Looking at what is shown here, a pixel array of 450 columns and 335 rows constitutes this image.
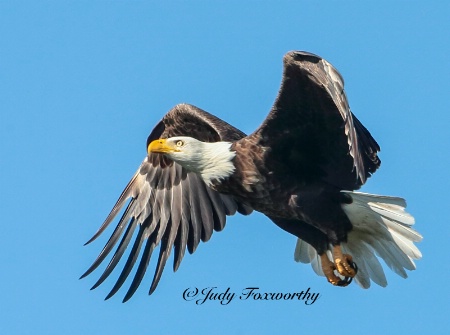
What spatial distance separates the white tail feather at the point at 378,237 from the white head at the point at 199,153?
883mm

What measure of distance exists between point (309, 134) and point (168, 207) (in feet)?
5.63

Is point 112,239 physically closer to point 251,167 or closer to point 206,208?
point 206,208

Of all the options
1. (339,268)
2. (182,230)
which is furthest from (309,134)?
(182,230)

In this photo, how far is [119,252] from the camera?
9867mm

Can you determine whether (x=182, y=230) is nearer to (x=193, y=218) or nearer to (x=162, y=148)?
(x=193, y=218)

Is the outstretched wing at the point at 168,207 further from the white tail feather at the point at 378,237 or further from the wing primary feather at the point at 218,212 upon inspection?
the white tail feather at the point at 378,237

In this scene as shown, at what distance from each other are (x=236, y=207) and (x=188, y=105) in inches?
32.9

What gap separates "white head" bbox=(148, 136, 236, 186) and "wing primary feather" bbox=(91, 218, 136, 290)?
107cm

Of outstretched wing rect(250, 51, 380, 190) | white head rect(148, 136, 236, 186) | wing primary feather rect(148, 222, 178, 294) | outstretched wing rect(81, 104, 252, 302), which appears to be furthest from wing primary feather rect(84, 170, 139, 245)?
outstretched wing rect(250, 51, 380, 190)

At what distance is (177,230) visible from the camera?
391 inches

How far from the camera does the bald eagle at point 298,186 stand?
8659 millimetres

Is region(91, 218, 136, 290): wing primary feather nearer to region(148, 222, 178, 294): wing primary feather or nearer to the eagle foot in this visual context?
region(148, 222, 178, 294): wing primary feather

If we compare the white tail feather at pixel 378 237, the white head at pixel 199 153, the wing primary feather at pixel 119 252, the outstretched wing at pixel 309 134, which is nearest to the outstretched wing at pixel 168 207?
the wing primary feather at pixel 119 252

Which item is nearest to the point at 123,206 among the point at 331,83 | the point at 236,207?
the point at 236,207
